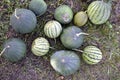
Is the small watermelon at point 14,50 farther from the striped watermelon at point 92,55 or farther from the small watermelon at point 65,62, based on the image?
the striped watermelon at point 92,55

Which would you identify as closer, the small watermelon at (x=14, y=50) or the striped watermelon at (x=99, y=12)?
the small watermelon at (x=14, y=50)

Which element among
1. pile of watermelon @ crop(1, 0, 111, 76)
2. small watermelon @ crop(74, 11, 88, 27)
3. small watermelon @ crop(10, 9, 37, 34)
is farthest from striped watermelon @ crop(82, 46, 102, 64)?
small watermelon @ crop(10, 9, 37, 34)

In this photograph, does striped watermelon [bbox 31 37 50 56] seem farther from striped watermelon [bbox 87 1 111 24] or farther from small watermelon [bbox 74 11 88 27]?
striped watermelon [bbox 87 1 111 24]

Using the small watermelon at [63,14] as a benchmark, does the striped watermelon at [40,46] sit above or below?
below

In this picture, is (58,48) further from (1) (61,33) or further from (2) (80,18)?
(2) (80,18)

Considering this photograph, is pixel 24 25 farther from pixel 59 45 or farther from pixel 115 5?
pixel 115 5

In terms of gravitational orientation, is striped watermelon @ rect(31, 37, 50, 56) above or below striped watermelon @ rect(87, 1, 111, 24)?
below

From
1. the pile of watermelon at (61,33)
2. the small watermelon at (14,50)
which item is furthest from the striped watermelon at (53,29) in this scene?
the small watermelon at (14,50)
